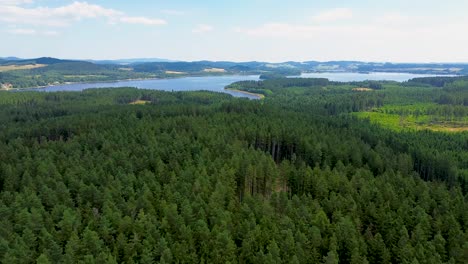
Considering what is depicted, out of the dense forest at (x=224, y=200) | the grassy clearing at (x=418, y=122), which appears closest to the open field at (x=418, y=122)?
the grassy clearing at (x=418, y=122)

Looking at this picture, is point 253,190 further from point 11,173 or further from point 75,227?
point 11,173

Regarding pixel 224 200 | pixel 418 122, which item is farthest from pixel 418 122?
pixel 224 200

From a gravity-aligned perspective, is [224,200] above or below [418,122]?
above

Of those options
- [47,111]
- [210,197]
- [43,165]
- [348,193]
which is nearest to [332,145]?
[348,193]

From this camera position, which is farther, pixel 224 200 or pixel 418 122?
pixel 418 122

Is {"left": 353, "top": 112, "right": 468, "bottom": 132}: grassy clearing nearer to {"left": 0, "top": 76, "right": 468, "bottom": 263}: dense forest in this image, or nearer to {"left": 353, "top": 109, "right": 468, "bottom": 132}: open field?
{"left": 353, "top": 109, "right": 468, "bottom": 132}: open field

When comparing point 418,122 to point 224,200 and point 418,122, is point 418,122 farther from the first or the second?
point 224,200

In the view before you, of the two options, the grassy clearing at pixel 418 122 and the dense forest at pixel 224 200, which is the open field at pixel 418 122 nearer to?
the grassy clearing at pixel 418 122

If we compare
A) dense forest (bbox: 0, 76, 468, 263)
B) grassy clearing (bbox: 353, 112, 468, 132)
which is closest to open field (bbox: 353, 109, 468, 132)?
grassy clearing (bbox: 353, 112, 468, 132)
